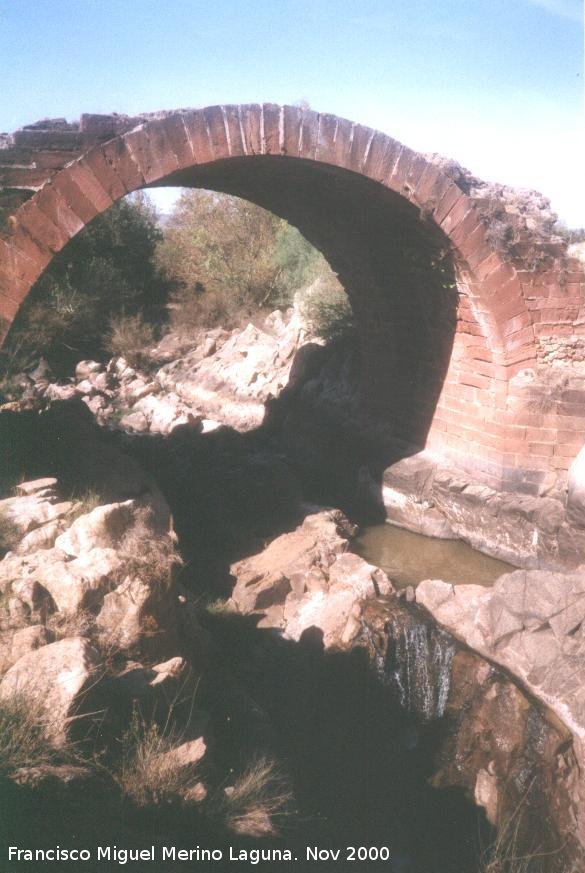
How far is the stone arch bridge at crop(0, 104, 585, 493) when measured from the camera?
4.38 m

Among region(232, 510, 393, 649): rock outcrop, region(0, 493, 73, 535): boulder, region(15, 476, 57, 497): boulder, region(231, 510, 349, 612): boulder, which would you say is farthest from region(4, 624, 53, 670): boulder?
region(231, 510, 349, 612): boulder

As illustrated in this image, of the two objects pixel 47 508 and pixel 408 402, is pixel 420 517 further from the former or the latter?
pixel 47 508

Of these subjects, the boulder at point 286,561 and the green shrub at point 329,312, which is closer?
the boulder at point 286,561

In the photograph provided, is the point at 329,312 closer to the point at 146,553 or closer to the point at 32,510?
the point at 32,510

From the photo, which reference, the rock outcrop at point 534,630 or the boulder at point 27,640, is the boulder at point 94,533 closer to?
the boulder at point 27,640

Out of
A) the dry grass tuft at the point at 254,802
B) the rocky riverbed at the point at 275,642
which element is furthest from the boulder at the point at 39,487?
the dry grass tuft at the point at 254,802

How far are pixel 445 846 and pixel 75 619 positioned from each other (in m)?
2.39

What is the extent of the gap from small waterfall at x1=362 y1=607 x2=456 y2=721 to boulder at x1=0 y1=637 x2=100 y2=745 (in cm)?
252

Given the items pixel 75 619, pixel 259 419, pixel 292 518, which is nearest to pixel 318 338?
pixel 259 419

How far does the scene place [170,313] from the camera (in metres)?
15.8

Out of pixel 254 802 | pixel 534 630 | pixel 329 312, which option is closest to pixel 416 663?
pixel 534 630

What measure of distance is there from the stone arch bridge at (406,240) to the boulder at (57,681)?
8.66 feet

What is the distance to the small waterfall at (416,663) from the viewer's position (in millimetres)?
4285

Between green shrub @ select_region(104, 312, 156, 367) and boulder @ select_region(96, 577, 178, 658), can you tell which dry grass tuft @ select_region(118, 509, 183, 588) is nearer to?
boulder @ select_region(96, 577, 178, 658)
